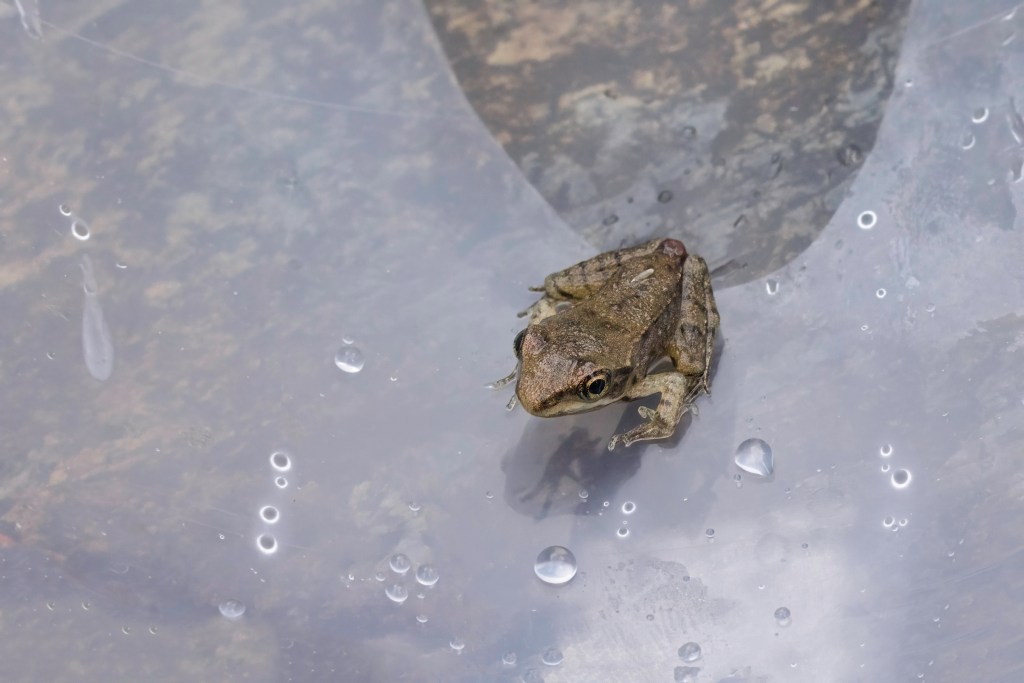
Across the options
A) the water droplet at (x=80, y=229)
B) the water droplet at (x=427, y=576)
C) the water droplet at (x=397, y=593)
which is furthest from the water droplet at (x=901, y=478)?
the water droplet at (x=80, y=229)

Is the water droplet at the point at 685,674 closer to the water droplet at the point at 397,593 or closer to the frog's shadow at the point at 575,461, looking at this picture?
the frog's shadow at the point at 575,461

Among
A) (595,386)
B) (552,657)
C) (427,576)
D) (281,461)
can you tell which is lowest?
(552,657)

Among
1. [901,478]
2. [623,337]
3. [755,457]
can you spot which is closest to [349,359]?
[623,337]

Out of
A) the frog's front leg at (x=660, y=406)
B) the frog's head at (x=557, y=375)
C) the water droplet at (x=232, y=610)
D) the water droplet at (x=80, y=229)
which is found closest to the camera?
the frog's head at (x=557, y=375)

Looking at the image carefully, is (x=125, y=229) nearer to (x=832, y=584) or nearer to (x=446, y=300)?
(x=446, y=300)

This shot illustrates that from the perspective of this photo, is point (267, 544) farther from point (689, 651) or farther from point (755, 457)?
point (755, 457)

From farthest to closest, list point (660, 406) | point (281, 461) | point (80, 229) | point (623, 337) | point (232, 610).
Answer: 1. point (80, 229)
2. point (281, 461)
3. point (232, 610)
4. point (660, 406)
5. point (623, 337)
